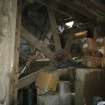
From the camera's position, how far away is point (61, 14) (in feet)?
20.6

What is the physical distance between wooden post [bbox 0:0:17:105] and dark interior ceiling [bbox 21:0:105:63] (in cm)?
151

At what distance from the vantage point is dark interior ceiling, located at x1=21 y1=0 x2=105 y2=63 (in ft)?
17.9

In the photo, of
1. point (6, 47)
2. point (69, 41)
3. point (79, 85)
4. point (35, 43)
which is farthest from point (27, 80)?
point (6, 47)

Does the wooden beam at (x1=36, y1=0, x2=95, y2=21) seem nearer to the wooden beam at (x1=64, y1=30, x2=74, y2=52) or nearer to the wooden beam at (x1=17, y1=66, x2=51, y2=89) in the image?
the wooden beam at (x1=64, y1=30, x2=74, y2=52)

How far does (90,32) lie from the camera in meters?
6.27

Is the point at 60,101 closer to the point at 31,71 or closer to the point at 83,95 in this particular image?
the point at 83,95

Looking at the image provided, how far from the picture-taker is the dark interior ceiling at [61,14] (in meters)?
5.44

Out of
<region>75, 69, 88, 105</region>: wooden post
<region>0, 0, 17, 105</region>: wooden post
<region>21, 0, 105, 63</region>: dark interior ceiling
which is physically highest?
<region>21, 0, 105, 63</region>: dark interior ceiling

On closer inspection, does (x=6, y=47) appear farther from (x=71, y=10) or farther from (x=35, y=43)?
(x=71, y=10)

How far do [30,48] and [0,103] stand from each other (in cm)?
262

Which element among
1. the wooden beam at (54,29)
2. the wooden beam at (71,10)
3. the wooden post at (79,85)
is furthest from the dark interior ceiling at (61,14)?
the wooden post at (79,85)

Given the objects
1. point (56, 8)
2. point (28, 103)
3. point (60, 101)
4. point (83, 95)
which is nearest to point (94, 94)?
point (83, 95)

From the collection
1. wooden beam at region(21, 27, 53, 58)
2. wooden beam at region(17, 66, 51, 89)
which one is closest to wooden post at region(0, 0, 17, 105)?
wooden beam at region(17, 66, 51, 89)

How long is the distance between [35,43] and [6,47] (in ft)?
5.42
